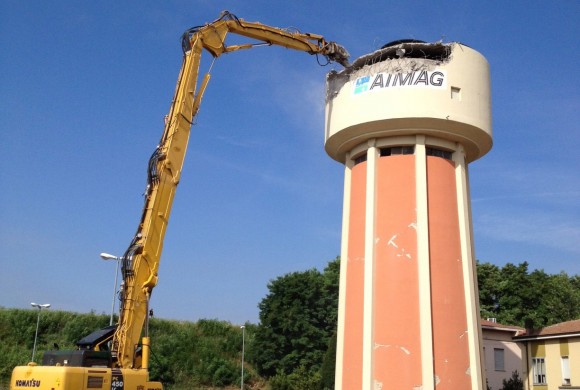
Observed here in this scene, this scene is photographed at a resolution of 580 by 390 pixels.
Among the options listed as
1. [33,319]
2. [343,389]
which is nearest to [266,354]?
[33,319]

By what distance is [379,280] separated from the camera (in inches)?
843

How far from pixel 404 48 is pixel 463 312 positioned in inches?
387

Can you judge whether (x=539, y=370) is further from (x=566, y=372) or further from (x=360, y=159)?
(x=360, y=159)

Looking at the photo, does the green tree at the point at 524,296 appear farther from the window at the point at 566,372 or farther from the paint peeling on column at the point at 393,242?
the paint peeling on column at the point at 393,242

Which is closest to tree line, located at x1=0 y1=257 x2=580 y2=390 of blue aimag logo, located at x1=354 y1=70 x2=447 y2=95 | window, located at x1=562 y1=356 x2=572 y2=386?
window, located at x1=562 y1=356 x2=572 y2=386

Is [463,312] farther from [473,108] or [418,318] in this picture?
[473,108]

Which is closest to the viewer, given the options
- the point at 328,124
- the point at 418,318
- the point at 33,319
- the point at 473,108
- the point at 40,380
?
the point at 40,380

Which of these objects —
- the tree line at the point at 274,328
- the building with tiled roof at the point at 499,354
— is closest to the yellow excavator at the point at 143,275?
the building with tiled roof at the point at 499,354

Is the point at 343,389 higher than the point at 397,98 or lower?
lower

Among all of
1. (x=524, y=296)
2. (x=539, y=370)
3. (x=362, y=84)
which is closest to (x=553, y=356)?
(x=539, y=370)

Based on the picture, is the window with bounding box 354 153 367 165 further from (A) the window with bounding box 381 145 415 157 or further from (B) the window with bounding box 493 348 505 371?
(B) the window with bounding box 493 348 505 371

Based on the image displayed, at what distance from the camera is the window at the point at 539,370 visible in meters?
29.7

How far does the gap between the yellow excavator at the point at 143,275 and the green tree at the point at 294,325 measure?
33.3 metres

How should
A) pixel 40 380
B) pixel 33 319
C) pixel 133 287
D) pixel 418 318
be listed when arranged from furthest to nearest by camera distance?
pixel 33 319
pixel 418 318
pixel 133 287
pixel 40 380
